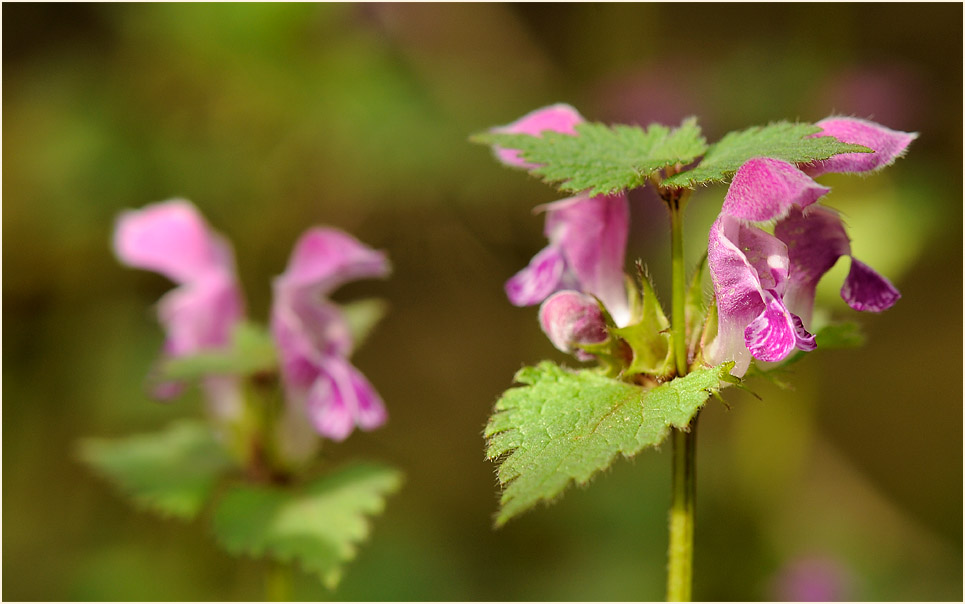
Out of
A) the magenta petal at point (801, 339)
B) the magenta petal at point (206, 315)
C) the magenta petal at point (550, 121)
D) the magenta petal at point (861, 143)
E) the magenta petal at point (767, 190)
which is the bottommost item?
the magenta petal at point (801, 339)

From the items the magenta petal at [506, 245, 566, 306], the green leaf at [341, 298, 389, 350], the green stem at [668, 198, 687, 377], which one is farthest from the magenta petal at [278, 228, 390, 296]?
the green stem at [668, 198, 687, 377]

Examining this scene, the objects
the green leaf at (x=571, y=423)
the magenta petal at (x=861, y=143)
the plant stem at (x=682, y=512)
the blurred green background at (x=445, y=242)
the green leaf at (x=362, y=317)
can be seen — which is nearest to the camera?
the green leaf at (x=571, y=423)

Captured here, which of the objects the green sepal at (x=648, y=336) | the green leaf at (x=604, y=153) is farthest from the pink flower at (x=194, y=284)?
the green sepal at (x=648, y=336)

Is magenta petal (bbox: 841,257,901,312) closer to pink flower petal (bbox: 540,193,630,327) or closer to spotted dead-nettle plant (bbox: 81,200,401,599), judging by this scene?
pink flower petal (bbox: 540,193,630,327)

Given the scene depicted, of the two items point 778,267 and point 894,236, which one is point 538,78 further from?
point 778,267

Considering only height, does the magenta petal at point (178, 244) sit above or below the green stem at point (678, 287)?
above

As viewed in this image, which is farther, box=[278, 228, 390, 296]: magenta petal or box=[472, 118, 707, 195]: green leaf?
box=[278, 228, 390, 296]: magenta petal

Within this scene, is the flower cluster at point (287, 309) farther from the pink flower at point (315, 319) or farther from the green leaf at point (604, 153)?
the green leaf at point (604, 153)

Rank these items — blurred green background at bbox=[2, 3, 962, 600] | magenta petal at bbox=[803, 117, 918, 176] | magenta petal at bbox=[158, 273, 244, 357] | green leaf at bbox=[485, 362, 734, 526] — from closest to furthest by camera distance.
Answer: green leaf at bbox=[485, 362, 734, 526] < magenta petal at bbox=[803, 117, 918, 176] < magenta petal at bbox=[158, 273, 244, 357] < blurred green background at bbox=[2, 3, 962, 600]
